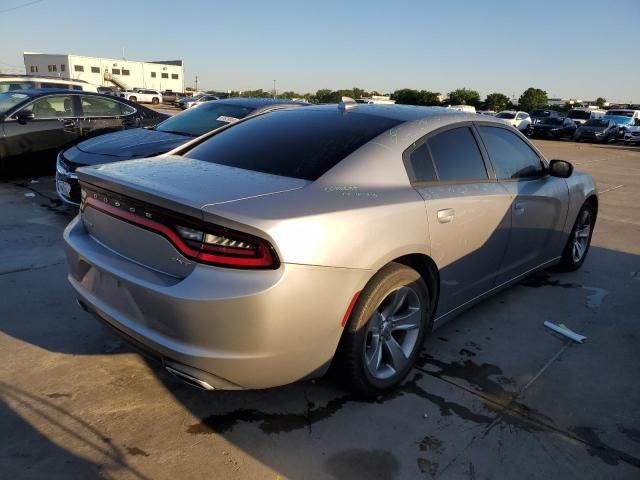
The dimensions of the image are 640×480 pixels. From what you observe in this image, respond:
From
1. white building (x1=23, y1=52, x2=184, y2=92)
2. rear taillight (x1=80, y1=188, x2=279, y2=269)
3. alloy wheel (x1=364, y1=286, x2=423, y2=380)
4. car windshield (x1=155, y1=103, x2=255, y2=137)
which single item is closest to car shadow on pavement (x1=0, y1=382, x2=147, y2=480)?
rear taillight (x1=80, y1=188, x2=279, y2=269)

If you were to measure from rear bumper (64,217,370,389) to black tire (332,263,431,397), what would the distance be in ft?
0.35

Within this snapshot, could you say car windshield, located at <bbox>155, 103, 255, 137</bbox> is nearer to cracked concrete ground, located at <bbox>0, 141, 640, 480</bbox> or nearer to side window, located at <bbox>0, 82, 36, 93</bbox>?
cracked concrete ground, located at <bbox>0, 141, 640, 480</bbox>

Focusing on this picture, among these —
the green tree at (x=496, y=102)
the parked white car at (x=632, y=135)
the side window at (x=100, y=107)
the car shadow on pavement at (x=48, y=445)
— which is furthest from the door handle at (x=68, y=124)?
the green tree at (x=496, y=102)

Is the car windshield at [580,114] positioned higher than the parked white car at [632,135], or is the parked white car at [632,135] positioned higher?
the car windshield at [580,114]

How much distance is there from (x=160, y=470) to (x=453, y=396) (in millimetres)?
1606

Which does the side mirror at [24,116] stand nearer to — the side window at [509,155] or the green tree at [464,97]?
the side window at [509,155]

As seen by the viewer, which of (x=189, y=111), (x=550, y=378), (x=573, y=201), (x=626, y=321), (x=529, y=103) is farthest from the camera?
(x=529, y=103)

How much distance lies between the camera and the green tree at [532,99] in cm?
5856

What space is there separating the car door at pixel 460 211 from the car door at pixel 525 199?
0.16 meters

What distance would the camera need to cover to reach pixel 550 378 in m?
3.11

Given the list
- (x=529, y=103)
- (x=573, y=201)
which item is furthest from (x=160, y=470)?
(x=529, y=103)

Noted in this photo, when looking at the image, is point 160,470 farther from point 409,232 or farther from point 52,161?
point 52,161

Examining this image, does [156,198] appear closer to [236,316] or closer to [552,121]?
[236,316]

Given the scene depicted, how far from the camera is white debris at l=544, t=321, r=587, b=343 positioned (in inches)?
143
